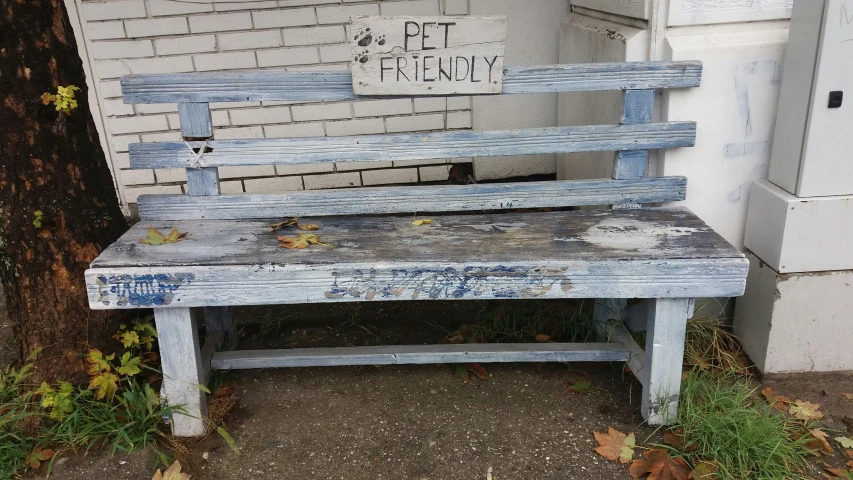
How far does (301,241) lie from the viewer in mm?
2326

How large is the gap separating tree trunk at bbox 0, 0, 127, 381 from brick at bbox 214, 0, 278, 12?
176 centimetres

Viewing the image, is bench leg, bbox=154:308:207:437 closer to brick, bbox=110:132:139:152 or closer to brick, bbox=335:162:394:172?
brick, bbox=335:162:394:172

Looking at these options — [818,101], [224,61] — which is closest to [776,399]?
[818,101]

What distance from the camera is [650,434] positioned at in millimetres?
2350

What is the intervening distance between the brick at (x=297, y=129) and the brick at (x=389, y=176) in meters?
0.42

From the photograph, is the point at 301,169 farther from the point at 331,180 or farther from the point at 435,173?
the point at 435,173

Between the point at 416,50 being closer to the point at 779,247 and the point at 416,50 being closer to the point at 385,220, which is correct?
the point at 385,220

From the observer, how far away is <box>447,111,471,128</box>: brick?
4.36 metres

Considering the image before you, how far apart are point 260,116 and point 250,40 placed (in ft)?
1.60

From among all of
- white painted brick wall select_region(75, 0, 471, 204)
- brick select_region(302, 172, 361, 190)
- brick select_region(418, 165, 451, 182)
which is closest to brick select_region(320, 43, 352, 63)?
white painted brick wall select_region(75, 0, 471, 204)

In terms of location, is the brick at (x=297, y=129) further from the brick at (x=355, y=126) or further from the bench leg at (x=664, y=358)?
the bench leg at (x=664, y=358)

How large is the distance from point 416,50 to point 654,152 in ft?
3.72

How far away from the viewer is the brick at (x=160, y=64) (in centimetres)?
418

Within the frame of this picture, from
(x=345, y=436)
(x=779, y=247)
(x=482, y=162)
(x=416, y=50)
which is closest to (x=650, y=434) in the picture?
(x=779, y=247)
